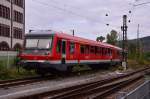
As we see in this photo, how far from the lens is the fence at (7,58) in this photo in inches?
1215

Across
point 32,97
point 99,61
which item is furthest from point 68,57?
point 32,97

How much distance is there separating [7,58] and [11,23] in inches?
1844

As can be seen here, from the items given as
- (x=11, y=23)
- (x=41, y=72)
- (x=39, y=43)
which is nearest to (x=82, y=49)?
(x=41, y=72)

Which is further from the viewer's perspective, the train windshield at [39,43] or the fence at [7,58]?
the fence at [7,58]

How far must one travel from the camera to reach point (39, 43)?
27.5 meters

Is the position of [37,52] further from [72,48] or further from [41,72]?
[72,48]

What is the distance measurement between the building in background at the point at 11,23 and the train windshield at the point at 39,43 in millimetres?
43591

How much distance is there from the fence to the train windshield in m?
3.10

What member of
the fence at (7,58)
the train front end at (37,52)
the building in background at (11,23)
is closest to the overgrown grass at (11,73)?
the fence at (7,58)

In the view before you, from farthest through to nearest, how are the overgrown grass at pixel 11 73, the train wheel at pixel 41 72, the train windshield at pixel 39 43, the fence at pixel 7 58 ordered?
the fence at pixel 7 58, the train wheel at pixel 41 72, the overgrown grass at pixel 11 73, the train windshield at pixel 39 43

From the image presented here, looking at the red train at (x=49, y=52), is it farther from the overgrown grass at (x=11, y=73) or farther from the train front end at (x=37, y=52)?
the overgrown grass at (x=11, y=73)

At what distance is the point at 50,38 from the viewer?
1073 inches

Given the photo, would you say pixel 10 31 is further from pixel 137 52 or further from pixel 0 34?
pixel 137 52

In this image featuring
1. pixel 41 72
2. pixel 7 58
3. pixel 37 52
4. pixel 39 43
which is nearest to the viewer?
pixel 37 52
